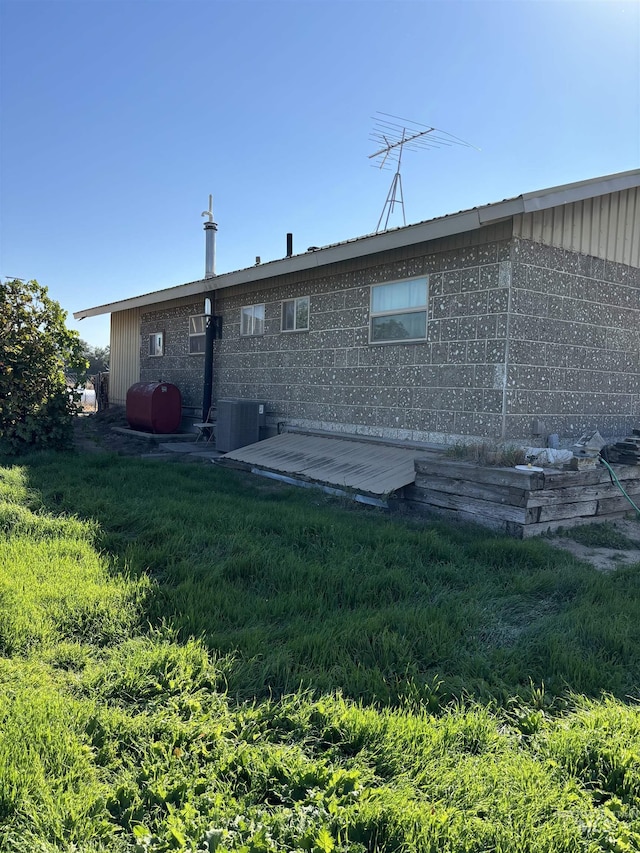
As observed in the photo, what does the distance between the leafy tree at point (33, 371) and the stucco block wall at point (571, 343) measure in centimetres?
718

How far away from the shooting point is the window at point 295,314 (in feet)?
35.0

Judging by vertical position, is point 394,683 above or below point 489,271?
below

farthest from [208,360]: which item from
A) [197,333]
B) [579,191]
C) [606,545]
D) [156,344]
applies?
[606,545]

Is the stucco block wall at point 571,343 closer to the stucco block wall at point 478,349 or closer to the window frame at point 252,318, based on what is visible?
the stucco block wall at point 478,349

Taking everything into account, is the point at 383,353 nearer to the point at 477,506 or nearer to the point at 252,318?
the point at 477,506

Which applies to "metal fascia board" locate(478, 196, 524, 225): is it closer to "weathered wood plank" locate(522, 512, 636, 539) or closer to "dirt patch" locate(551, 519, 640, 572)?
"weathered wood plank" locate(522, 512, 636, 539)

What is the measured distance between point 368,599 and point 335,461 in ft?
14.6

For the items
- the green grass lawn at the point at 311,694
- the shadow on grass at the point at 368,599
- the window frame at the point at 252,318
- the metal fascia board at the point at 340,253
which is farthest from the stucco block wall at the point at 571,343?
the window frame at the point at 252,318

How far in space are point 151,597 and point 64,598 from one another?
1.74 feet

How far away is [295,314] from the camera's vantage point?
1094 cm

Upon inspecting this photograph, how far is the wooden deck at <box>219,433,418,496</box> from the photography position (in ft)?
23.8

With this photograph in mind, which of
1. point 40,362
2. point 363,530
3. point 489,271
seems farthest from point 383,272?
point 40,362

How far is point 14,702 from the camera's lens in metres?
2.70

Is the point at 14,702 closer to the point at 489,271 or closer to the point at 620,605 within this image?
the point at 620,605
